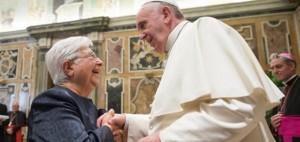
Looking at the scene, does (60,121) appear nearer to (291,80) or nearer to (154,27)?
(154,27)

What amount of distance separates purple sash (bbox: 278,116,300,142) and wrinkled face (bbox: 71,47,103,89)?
2606 millimetres

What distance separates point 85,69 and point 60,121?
1.69ft

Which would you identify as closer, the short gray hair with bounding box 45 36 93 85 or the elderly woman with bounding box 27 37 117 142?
the elderly woman with bounding box 27 37 117 142

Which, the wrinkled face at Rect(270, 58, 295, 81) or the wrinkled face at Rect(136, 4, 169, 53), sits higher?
the wrinkled face at Rect(136, 4, 169, 53)

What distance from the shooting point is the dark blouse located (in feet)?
5.65

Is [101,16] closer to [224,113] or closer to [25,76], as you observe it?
[25,76]

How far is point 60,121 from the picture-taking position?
177 centimetres

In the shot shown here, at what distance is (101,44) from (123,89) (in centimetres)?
152

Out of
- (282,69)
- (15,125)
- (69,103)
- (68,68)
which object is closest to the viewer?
(69,103)

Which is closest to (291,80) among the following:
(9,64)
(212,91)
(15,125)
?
(212,91)

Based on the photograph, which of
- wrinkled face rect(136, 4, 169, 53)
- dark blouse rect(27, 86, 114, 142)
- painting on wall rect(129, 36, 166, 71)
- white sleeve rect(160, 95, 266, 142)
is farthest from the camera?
painting on wall rect(129, 36, 166, 71)

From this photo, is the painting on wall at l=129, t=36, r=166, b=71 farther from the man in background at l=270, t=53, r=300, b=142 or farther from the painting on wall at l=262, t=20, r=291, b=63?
the man in background at l=270, t=53, r=300, b=142

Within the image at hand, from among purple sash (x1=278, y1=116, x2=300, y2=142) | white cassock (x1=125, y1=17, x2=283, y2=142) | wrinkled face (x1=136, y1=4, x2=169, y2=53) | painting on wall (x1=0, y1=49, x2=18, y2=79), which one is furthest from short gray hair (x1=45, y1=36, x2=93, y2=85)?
painting on wall (x1=0, y1=49, x2=18, y2=79)

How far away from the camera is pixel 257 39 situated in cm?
735
